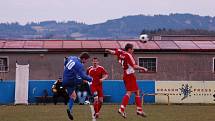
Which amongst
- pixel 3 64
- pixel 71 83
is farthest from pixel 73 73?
pixel 3 64

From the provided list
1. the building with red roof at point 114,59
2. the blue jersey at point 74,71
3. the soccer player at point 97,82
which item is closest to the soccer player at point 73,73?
the blue jersey at point 74,71

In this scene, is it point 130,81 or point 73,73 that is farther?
point 130,81

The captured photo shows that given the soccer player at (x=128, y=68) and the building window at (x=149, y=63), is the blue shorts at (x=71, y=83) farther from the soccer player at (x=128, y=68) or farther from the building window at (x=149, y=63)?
the building window at (x=149, y=63)

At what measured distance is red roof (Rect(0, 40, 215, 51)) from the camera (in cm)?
4628

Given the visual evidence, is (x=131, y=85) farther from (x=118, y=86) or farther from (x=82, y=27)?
(x=82, y=27)

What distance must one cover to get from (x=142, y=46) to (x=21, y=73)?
41.4 ft

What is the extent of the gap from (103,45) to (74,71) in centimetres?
2985

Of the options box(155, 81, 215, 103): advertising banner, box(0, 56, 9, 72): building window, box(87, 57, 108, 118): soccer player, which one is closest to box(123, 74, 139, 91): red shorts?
box(87, 57, 108, 118): soccer player

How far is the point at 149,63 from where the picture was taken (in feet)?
152

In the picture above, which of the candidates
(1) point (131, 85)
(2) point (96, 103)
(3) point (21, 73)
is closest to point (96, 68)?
(2) point (96, 103)

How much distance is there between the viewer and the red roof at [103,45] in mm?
46281

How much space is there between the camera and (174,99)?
122 feet

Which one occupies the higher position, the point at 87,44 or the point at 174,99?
the point at 87,44

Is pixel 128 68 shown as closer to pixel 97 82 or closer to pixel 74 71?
pixel 74 71
